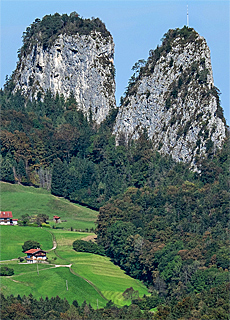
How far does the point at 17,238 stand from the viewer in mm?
148625

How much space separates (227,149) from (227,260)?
51.6 metres

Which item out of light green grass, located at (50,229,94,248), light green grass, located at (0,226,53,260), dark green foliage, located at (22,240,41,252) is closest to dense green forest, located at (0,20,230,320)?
light green grass, located at (50,229,94,248)

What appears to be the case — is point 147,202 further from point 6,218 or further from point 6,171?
point 6,171

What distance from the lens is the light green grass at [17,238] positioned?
140375 millimetres

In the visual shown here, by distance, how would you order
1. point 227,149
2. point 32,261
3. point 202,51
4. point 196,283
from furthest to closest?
point 202,51, point 227,149, point 32,261, point 196,283

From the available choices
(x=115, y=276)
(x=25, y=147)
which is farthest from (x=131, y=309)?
(x=25, y=147)

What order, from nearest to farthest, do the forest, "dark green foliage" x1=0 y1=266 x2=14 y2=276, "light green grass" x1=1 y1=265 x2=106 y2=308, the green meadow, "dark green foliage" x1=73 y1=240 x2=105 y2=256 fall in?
"light green grass" x1=1 y1=265 x2=106 y2=308 → the forest → the green meadow → "dark green foliage" x1=0 y1=266 x2=14 y2=276 → "dark green foliage" x1=73 y1=240 x2=105 y2=256

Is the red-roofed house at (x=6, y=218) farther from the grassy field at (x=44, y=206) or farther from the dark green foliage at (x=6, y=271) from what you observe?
the dark green foliage at (x=6, y=271)

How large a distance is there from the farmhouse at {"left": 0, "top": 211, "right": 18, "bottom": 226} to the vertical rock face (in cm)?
4095

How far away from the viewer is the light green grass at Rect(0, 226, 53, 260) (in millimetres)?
140375

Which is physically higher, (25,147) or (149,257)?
(25,147)

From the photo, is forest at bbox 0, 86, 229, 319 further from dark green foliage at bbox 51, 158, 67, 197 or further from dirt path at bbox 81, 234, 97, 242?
dirt path at bbox 81, 234, 97, 242

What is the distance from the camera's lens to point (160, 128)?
632 ft

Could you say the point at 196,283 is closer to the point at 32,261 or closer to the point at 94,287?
the point at 94,287
